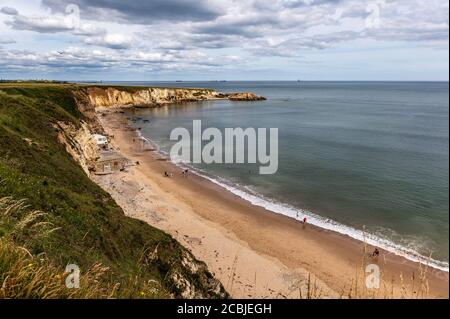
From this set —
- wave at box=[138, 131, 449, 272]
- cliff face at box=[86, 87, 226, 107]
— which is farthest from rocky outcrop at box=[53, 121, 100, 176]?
cliff face at box=[86, 87, 226, 107]

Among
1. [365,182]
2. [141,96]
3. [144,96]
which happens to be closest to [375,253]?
[365,182]

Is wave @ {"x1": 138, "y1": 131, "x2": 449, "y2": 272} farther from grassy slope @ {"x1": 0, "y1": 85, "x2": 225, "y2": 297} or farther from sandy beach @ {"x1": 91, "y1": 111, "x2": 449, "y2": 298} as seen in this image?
grassy slope @ {"x1": 0, "y1": 85, "x2": 225, "y2": 297}

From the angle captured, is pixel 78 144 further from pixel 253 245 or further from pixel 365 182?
pixel 365 182

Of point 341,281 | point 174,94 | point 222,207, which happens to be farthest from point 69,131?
point 174,94
